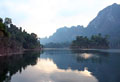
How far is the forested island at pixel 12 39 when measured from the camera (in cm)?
8324

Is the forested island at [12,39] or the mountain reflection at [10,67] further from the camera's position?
the forested island at [12,39]

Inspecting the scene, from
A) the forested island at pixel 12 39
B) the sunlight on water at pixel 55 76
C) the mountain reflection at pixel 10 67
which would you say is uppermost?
the forested island at pixel 12 39

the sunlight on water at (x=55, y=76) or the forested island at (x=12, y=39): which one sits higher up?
the forested island at (x=12, y=39)

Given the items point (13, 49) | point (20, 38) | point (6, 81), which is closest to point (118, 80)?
point (6, 81)

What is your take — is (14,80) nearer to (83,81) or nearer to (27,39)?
(83,81)

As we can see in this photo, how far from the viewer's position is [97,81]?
25812 millimetres

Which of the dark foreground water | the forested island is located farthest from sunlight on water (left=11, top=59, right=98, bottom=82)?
the forested island

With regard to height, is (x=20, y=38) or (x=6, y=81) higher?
(x=20, y=38)

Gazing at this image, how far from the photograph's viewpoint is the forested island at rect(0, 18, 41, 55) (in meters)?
83.2

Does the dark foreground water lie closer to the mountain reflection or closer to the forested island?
the mountain reflection

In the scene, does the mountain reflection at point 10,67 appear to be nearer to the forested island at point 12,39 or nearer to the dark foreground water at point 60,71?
the dark foreground water at point 60,71

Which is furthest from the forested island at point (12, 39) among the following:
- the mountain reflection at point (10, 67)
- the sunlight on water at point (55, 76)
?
the sunlight on water at point (55, 76)

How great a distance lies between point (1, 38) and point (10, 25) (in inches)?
3238

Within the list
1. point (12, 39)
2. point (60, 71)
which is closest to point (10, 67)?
point (60, 71)
